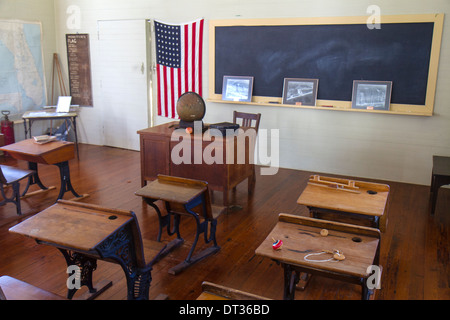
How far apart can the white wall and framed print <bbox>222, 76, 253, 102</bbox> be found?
7.7 inches

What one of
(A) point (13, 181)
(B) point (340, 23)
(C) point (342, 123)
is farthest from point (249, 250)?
(B) point (340, 23)

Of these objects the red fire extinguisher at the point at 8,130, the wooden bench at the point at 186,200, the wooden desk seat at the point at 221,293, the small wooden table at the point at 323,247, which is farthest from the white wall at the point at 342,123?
the wooden desk seat at the point at 221,293

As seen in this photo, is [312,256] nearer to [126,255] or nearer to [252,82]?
[126,255]

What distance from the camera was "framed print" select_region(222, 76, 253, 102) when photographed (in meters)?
6.36

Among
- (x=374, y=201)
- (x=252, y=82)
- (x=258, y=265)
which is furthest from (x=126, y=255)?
(x=252, y=82)

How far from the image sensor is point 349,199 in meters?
3.06

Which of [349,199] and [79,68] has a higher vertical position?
[79,68]

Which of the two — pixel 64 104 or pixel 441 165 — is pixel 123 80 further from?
pixel 441 165

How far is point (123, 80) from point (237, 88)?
226cm

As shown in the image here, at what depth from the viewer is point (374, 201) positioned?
3014 mm

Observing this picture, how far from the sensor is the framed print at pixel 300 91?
594 centimetres

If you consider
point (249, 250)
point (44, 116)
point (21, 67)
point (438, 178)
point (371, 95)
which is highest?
point (21, 67)

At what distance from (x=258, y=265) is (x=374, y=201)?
1.09 meters

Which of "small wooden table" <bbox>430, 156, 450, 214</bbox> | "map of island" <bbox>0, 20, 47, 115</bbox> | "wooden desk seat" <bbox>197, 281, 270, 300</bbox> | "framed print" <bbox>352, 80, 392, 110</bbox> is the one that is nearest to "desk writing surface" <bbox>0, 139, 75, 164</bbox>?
"map of island" <bbox>0, 20, 47, 115</bbox>
